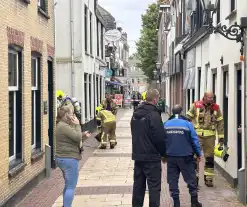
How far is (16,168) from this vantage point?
29.5 feet

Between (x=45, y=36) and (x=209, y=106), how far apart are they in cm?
421

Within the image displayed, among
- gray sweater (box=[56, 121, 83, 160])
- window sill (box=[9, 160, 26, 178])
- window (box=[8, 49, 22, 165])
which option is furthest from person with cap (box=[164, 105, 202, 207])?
window (box=[8, 49, 22, 165])

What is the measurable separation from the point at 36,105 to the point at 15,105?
198 centimetres

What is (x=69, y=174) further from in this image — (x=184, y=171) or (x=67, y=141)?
(x=184, y=171)

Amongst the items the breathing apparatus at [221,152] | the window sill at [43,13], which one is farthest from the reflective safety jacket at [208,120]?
the window sill at [43,13]

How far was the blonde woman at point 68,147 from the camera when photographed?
7906mm

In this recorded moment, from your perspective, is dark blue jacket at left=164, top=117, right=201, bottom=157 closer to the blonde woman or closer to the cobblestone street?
the cobblestone street

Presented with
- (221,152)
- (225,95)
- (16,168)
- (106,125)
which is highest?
(225,95)

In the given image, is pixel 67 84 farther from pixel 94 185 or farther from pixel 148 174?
pixel 148 174

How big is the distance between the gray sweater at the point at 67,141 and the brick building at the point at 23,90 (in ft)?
2.98

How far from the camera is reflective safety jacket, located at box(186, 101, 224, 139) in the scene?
1033 centimetres

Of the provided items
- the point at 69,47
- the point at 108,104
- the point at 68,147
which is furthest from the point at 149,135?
the point at 69,47

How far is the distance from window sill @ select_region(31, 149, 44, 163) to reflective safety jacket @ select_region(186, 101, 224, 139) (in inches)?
132

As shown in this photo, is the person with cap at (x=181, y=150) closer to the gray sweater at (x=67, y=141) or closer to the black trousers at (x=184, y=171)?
the black trousers at (x=184, y=171)
